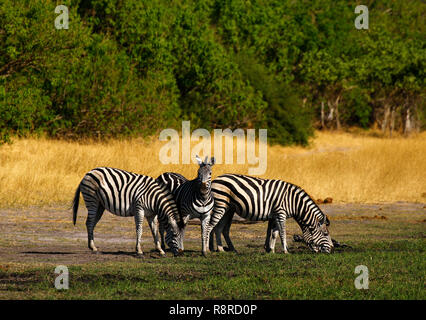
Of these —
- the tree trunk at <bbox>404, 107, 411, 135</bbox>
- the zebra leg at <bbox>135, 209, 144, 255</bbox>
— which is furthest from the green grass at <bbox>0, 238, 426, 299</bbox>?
the tree trunk at <bbox>404, 107, 411, 135</bbox>

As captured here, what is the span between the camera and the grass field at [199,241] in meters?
11.0

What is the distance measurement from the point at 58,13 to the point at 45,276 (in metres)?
25.1

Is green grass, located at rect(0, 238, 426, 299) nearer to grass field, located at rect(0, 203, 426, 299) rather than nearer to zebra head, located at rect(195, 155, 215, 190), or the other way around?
grass field, located at rect(0, 203, 426, 299)

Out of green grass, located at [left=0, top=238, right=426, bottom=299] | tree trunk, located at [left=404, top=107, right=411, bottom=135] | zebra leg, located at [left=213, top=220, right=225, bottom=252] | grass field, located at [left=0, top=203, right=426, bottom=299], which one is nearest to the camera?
green grass, located at [left=0, top=238, right=426, bottom=299]

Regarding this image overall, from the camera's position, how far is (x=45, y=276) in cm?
1170

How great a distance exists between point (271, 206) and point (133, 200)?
98.4 inches

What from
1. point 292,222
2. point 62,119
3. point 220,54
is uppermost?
point 220,54

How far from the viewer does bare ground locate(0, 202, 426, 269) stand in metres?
14.5

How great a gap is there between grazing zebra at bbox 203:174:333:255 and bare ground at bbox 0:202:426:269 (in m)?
1.10

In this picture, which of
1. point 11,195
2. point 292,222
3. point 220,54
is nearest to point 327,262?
point 292,222

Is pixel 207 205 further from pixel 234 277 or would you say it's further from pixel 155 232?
pixel 234 277

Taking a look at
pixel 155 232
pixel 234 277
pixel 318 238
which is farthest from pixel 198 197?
pixel 234 277
